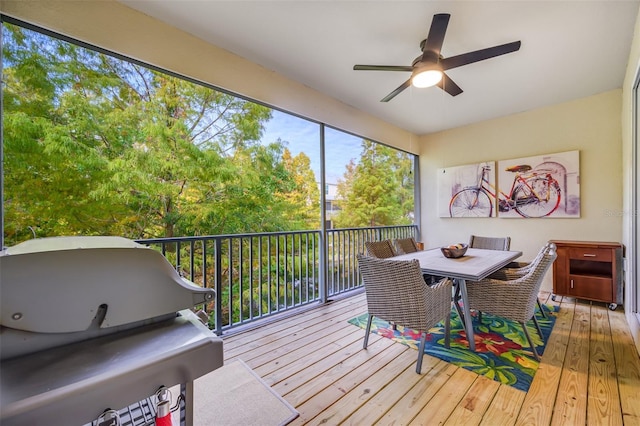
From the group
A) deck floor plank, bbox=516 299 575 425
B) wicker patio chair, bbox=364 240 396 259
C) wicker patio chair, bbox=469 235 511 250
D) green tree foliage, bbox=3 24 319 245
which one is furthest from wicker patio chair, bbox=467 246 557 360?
green tree foliage, bbox=3 24 319 245

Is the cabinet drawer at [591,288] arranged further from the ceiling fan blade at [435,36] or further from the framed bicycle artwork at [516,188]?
the ceiling fan blade at [435,36]

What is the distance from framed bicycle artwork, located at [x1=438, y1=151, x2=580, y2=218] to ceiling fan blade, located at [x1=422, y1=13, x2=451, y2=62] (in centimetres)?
294

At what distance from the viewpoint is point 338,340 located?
96.2 inches

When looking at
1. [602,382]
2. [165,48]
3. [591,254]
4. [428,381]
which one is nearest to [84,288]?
[428,381]

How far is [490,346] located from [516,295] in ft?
1.70

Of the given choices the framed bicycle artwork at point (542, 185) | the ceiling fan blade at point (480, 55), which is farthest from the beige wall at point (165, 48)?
the framed bicycle artwork at point (542, 185)

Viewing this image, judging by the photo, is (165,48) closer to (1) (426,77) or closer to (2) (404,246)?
(1) (426,77)

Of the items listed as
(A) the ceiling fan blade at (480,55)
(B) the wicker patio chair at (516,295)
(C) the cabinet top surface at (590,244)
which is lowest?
(B) the wicker patio chair at (516,295)

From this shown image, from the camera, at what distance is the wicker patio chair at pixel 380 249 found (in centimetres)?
293

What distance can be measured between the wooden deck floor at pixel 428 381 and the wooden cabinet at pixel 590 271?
0.67 metres

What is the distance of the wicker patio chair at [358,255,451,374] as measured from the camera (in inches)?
75.6

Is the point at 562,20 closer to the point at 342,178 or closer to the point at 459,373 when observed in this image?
the point at 459,373

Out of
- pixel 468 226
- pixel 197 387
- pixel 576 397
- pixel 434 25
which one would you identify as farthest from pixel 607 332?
pixel 197 387

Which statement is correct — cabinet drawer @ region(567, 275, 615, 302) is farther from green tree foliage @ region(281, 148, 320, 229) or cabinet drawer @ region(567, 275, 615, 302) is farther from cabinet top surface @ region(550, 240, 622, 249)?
green tree foliage @ region(281, 148, 320, 229)
